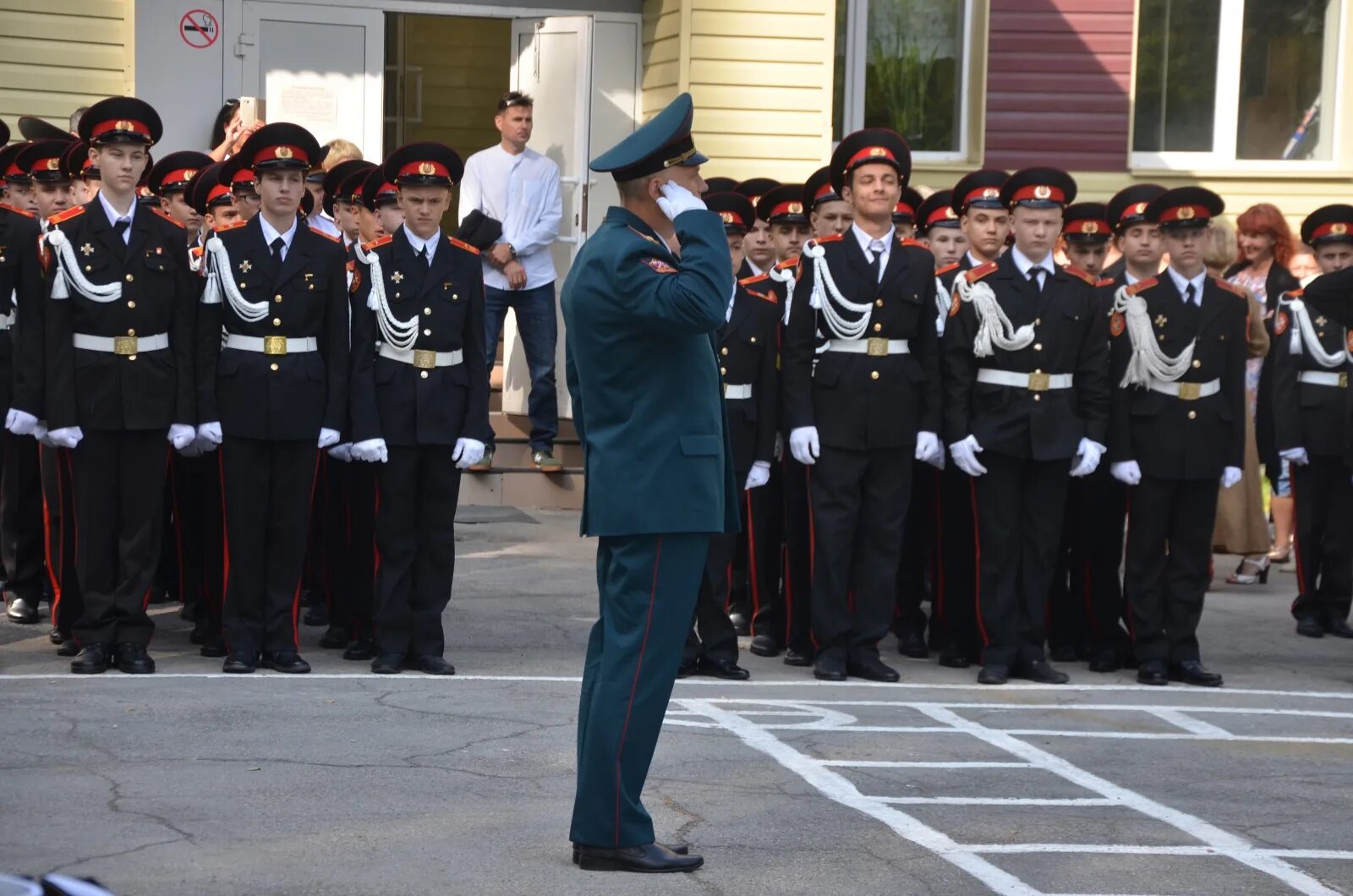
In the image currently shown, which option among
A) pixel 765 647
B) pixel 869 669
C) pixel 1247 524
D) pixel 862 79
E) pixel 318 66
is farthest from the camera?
pixel 862 79

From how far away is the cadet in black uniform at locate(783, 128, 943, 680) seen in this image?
337 inches

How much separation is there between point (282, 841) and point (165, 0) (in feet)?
32.1

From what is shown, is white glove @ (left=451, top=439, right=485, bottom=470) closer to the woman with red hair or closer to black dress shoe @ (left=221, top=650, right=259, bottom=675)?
black dress shoe @ (left=221, top=650, right=259, bottom=675)

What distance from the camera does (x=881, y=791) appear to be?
638 cm

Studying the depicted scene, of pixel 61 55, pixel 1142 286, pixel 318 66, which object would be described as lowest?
pixel 1142 286

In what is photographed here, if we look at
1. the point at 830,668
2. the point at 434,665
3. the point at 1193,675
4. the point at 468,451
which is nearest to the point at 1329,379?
the point at 1193,675

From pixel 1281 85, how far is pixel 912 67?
3.33m

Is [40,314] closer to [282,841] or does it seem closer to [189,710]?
[189,710]

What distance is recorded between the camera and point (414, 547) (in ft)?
27.7

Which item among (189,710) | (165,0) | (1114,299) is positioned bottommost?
(189,710)

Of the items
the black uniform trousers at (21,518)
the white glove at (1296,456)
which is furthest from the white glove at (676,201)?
the white glove at (1296,456)

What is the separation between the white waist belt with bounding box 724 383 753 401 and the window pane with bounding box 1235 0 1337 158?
9.96 metres

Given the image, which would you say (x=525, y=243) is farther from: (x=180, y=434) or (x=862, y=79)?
(x=180, y=434)

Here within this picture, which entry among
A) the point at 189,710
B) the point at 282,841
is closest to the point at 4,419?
the point at 189,710
